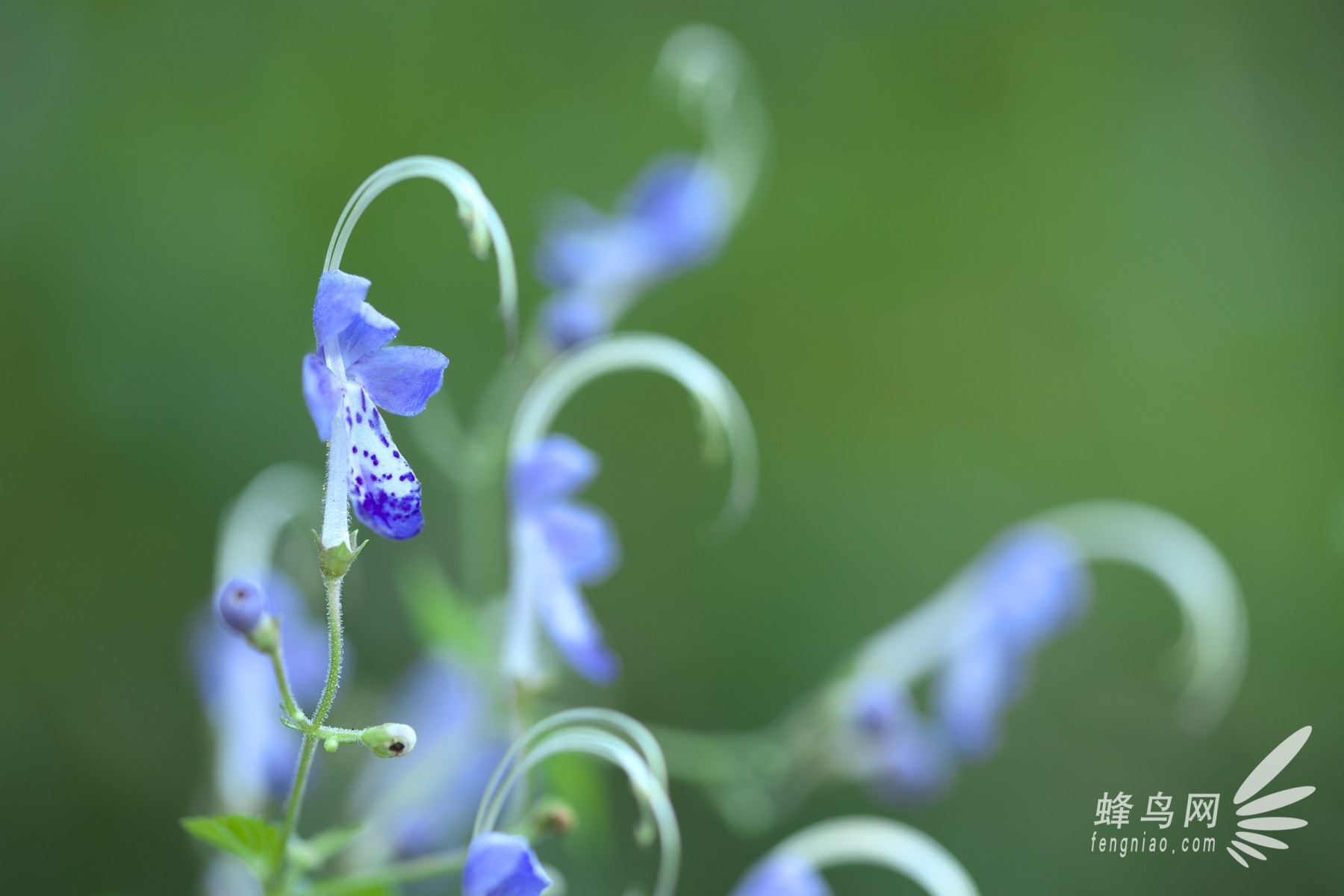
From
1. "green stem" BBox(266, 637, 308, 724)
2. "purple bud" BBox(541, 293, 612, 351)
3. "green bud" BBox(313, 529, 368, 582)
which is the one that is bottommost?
"green stem" BBox(266, 637, 308, 724)

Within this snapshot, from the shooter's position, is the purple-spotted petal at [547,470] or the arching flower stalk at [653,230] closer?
the purple-spotted petal at [547,470]

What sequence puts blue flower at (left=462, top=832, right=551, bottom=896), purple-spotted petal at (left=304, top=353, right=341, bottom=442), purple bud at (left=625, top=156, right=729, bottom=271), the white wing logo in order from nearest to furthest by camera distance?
purple-spotted petal at (left=304, top=353, right=341, bottom=442)
blue flower at (left=462, top=832, right=551, bottom=896)
the white wing logo
purple bud at (left=625, top=156, right=729, bottom=271)

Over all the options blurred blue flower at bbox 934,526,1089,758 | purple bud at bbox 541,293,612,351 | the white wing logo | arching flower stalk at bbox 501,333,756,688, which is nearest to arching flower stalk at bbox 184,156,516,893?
arching flower stalk at bbox 501,333,756,688

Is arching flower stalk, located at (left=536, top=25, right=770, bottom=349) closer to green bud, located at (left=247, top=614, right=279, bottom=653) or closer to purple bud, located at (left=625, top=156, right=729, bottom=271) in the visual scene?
purple bud, located at (left=625, top=156, right=729, bottom=271)

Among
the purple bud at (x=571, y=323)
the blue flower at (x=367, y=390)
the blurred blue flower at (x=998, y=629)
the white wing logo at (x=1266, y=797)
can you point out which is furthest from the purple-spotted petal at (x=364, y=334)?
the white wing logo at (x=1266, y=797)

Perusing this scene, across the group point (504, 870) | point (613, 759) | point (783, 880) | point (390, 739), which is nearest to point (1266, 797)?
point (783, 880)

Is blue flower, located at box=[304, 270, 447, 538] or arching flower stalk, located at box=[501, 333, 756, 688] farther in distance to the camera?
arching flower stalk, located at box=[501, 333, 756, 688]

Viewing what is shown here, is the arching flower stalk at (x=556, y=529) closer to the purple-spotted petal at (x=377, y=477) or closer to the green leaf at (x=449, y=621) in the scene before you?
the green leaf at (x=449, y=621)
